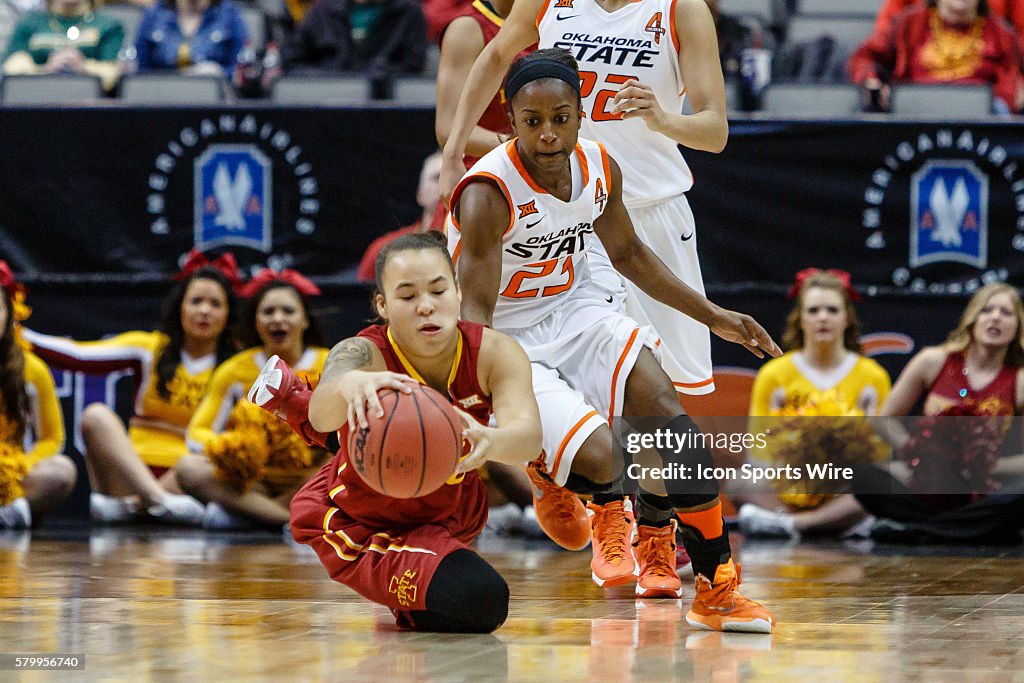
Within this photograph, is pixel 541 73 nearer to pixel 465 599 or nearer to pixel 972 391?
pixel 465 599

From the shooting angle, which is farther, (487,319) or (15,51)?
(15,51)

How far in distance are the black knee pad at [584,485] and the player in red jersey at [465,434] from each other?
1.40 ft

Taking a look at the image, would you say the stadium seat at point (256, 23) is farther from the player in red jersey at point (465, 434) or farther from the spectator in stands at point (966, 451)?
the player in red jersey at point (465, 434)

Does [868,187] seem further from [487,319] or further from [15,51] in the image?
[15,51]

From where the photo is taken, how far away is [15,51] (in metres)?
10.0

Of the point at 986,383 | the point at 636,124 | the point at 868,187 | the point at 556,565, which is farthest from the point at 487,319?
the point at 868,187

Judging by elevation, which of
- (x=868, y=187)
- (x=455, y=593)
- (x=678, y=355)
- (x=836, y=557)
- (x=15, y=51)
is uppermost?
(x=15, y=51)

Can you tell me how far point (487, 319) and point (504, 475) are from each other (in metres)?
2.98

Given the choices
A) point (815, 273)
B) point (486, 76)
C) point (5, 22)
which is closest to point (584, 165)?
point (486, 76)

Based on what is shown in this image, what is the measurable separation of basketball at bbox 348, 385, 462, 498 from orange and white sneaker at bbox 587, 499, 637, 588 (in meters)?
1.41

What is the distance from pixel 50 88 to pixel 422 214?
2.53m

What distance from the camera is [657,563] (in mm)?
5133

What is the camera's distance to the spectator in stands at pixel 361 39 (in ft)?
31.4

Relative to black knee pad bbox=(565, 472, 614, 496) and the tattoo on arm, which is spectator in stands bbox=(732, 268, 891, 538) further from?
the tattoo on arm
